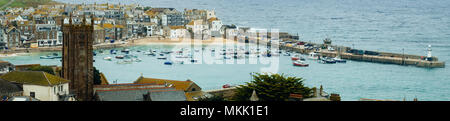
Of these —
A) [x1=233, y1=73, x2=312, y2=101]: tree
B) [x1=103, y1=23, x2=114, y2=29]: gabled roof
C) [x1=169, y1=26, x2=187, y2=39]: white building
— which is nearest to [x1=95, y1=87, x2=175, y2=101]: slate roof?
[x1=233, y1=73, x2=312, y2=101]: tree

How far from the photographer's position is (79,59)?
17.3 meters

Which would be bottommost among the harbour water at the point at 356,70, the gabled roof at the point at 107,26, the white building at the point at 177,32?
the harbour water at the point at 356,70

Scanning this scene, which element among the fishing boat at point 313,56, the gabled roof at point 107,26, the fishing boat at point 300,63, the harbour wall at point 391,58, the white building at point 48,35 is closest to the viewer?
the fishing boat at point 300,63

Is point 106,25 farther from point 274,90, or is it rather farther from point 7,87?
point 274,90

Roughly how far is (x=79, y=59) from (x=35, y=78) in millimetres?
1732

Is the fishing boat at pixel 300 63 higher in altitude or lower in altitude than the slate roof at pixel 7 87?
lower

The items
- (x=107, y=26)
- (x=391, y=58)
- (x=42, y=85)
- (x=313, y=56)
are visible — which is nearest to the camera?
(x=42, y=85)

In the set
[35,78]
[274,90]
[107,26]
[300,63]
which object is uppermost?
[107,26]

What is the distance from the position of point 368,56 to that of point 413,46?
11103 mm

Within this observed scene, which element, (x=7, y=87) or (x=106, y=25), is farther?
(x=106, y=25)

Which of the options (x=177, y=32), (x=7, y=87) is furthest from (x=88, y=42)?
(x=177, y=32)

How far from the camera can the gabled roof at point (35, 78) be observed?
1552cm

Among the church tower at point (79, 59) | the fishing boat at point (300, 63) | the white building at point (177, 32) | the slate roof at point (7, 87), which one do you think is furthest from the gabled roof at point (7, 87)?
the white building at point (177, 32)

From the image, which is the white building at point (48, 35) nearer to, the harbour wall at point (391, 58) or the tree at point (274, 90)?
the harbour wall at point (391, 58)
